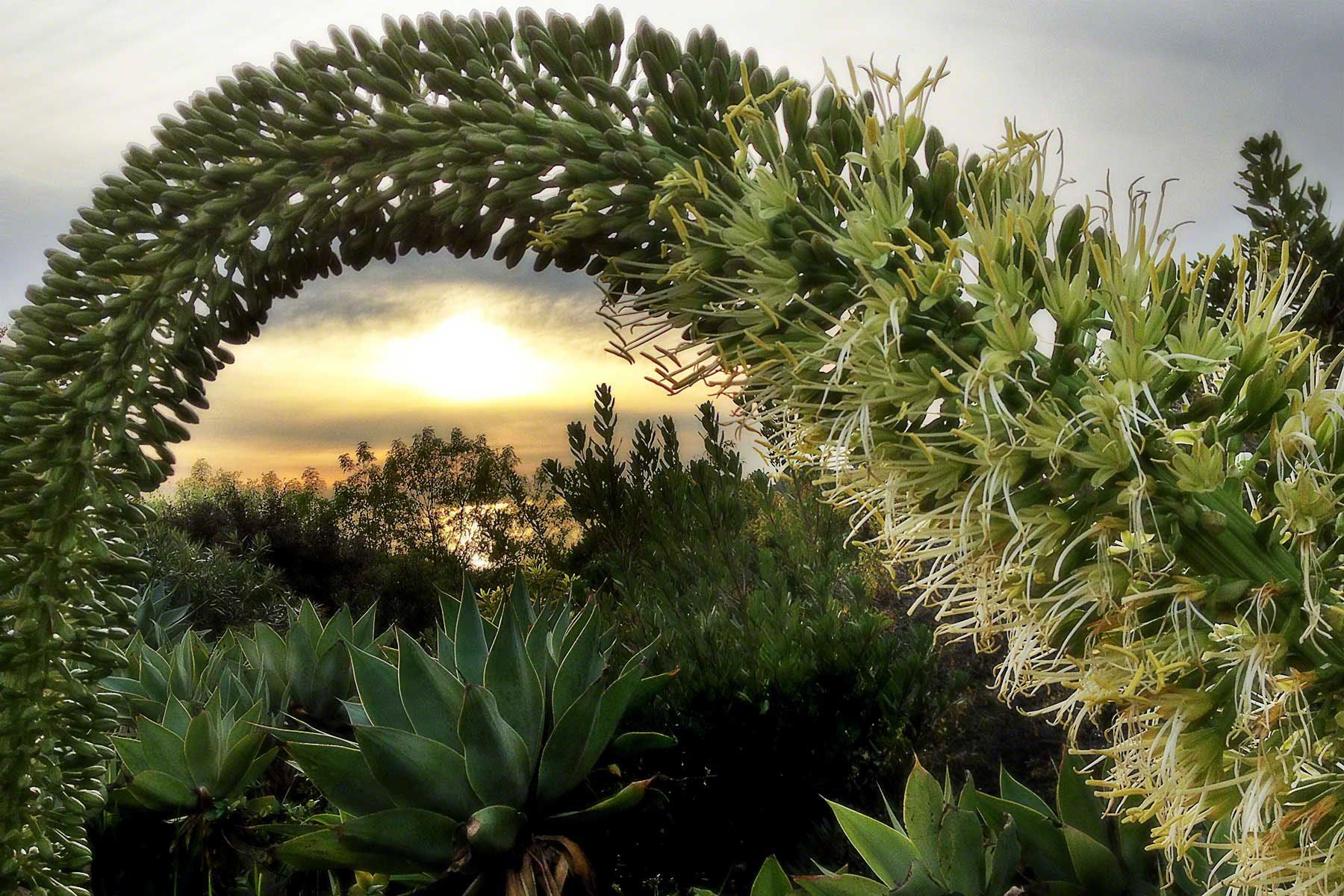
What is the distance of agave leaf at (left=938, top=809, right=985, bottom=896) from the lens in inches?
80.2

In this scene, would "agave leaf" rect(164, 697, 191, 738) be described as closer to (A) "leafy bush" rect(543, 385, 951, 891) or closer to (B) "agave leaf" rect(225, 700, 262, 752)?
(B) "agave leaf" rect(225, 700, 262, 752)

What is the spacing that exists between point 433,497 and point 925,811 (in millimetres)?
9947

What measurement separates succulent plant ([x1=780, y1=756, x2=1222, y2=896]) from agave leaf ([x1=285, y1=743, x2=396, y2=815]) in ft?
3.40

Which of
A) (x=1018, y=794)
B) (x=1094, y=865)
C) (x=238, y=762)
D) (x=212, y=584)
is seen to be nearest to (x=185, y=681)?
(x=238, y=762)

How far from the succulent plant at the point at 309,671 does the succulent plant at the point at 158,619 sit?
1.42m

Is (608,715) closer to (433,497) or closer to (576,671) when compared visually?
(576,671)

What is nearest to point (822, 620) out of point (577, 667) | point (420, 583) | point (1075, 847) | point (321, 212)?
point (577, 667)

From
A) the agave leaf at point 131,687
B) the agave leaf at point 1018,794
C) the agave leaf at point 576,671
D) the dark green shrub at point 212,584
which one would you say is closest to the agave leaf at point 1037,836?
the agave leaf at point 1018,794

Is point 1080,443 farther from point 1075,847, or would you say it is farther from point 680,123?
point 1075,847

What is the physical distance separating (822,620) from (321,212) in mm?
2770

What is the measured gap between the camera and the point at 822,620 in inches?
160

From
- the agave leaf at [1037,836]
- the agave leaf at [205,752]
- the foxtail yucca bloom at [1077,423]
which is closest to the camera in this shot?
the foxtail yucca bloom at [1077,423]

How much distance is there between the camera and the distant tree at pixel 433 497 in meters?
10.7

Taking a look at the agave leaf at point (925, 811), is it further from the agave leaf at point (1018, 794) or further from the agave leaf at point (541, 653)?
the agave leaf at point (541, 653)
